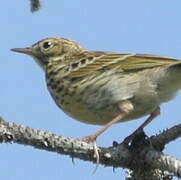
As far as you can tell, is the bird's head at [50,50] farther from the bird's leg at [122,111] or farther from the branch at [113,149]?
the branch at [113,149]

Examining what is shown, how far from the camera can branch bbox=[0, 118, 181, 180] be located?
3.97 meters

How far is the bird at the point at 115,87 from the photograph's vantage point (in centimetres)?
579

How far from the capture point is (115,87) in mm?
5973

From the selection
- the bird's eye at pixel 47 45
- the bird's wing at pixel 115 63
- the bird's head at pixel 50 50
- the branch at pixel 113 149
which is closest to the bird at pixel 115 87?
the bird's wing at pixel 115 63

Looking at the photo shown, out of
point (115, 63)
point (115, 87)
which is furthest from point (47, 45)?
point (115, 87)

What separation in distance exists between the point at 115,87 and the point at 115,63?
1.68 feet

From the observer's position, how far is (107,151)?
4.30m

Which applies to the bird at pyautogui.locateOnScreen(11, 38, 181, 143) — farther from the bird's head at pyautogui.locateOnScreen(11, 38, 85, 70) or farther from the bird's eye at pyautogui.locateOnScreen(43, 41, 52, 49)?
the bird's eye at pyautogui.locateOnScreen(43, 41, 52, 49)

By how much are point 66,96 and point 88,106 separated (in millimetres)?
352

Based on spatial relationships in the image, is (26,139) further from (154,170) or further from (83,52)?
(83,52)

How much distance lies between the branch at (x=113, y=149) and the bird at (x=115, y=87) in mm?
970

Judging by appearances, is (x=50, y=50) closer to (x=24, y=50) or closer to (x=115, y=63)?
(x=24, y=50)

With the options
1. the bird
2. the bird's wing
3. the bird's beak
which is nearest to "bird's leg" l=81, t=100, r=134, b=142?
the bird

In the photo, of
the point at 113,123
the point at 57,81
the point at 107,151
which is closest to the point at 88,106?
the point at 113,123
